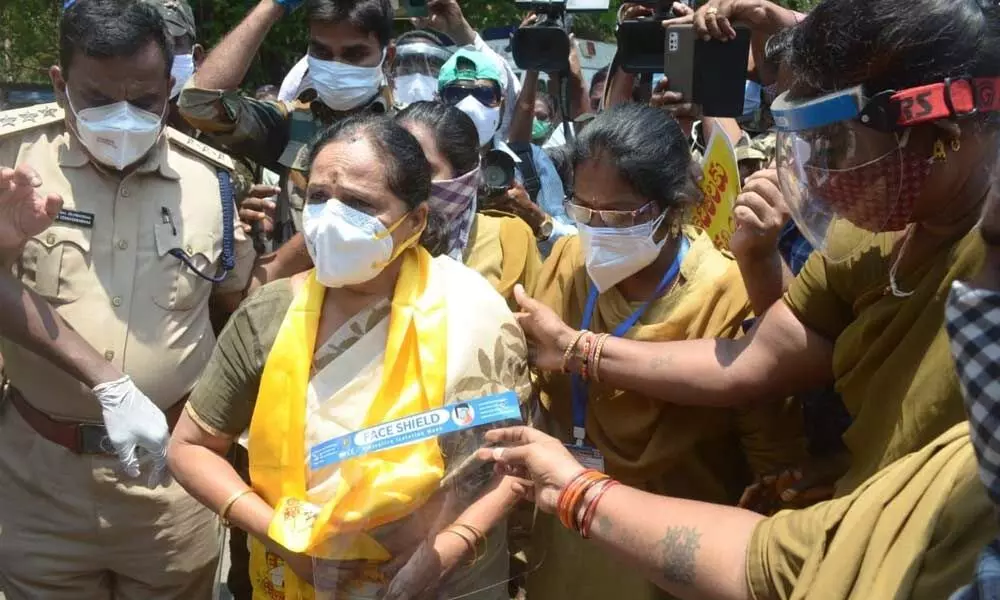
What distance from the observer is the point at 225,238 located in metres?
3.04

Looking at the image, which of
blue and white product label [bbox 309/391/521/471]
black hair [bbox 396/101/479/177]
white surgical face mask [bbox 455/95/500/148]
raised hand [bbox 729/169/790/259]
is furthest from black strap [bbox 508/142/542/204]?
blue and white product label [bbox 309/391/521/471]

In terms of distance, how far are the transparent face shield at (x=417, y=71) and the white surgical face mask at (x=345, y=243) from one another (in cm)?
264

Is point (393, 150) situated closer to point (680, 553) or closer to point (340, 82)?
point (680, 553)

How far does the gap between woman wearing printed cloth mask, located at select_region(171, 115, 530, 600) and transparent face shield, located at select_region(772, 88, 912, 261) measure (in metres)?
0.76

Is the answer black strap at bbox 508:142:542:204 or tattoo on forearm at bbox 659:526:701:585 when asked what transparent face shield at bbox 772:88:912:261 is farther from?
black strap at bbox 508:142:542:204

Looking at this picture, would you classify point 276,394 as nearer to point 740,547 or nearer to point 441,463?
point 441,463

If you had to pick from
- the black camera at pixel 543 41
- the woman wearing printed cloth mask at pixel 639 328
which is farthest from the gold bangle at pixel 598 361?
the black camera at pixel 543 41

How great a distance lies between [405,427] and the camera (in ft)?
6.81

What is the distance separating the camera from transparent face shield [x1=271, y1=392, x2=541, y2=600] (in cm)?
204

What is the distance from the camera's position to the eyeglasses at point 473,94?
424 cm

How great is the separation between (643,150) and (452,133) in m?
0.68

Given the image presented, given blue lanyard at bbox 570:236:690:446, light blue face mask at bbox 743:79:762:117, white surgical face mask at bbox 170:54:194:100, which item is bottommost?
blue lanyard at bbox 570:236:690:446

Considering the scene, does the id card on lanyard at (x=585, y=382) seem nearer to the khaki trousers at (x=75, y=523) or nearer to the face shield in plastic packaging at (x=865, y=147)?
the face shield in plastic packaging at (x=865, y=147)

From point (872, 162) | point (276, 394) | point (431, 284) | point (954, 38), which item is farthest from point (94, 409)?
point (954, 38)
